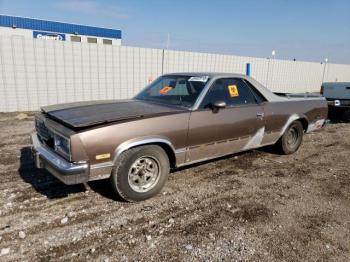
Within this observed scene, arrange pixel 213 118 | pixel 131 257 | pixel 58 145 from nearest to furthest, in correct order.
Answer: pixel 131 257, pixel 58 145, pixel 213 118

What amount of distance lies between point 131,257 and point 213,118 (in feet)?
7.41

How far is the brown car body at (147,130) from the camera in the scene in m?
3.08

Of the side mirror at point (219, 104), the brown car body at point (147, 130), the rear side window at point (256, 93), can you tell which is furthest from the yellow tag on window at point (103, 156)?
the rear side window at point (256, 93)

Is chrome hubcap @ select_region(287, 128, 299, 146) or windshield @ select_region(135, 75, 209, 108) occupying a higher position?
windshield @ select_region(135, 75, 209, 108)

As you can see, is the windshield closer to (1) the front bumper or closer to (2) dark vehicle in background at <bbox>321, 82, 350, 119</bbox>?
(1) the front bumper

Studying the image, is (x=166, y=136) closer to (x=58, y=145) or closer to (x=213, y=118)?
(x=213, y=118)

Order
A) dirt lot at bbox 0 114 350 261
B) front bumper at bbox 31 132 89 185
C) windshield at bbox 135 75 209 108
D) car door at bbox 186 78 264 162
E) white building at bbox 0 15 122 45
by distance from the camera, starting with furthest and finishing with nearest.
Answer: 1. white building at bbox 0 15 122 45
2. windshield at bbox 135 75 209 108
3. car door at bbox 186 78 264 162
4. front bumper at bbox 31 132 89 185
5. dirt lot at bbox 0 114 350 261

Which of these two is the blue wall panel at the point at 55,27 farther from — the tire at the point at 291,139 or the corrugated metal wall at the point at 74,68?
the tire at the point at 291,139

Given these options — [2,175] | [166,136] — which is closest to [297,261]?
[166,136]

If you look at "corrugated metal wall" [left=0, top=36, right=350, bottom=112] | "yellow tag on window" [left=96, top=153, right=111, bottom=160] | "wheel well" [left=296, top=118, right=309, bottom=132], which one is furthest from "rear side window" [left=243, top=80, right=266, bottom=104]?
"corrugated metal wall" [left=0, top=36, right=350, bottom=112]

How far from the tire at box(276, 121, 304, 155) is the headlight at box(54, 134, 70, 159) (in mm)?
4120

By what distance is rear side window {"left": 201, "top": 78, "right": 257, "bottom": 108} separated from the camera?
168 inches

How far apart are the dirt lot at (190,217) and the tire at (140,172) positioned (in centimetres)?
16

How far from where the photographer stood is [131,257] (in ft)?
8.44
